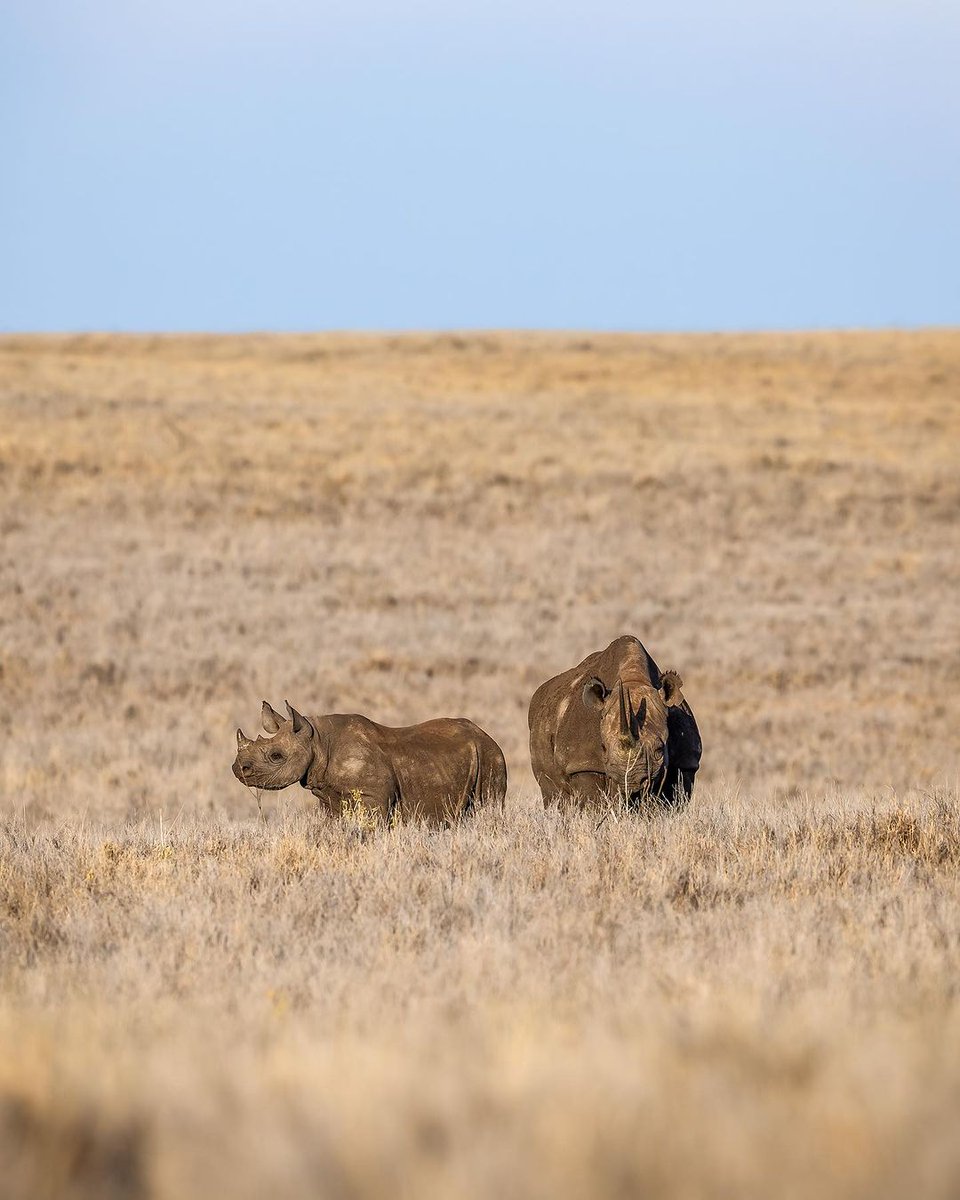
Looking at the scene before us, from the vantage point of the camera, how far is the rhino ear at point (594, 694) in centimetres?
772

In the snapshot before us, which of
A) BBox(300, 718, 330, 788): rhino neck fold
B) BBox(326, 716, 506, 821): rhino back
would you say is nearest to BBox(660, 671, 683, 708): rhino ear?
BBox(326, 716, 506, 821): rhino back


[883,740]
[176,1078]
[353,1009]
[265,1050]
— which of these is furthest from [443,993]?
[883,740]

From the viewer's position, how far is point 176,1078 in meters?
3.37

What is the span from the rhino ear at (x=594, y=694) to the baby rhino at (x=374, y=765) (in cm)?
104

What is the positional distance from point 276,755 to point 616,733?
1880 mm

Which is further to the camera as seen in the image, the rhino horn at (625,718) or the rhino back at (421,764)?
the rhino back at (421,764)

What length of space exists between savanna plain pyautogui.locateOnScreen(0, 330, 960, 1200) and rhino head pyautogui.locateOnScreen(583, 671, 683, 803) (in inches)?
9.3

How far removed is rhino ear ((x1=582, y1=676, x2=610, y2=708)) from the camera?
7719 mm

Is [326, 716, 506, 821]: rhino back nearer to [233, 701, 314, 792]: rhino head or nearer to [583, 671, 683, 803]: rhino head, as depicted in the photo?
[233, 701, 314, 792]: rhino head

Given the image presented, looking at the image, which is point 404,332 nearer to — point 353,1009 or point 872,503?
point 872,503

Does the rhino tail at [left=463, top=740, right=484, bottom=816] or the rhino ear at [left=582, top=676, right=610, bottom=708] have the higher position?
the rhino ear at [left=582, top=676, right=610, bottom=708]

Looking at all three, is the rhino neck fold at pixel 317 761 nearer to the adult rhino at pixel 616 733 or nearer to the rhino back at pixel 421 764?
the rhino back at pixel 421 764

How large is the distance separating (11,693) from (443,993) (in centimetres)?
1558

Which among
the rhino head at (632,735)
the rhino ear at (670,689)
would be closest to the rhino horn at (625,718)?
the rhino head at (632,735)
